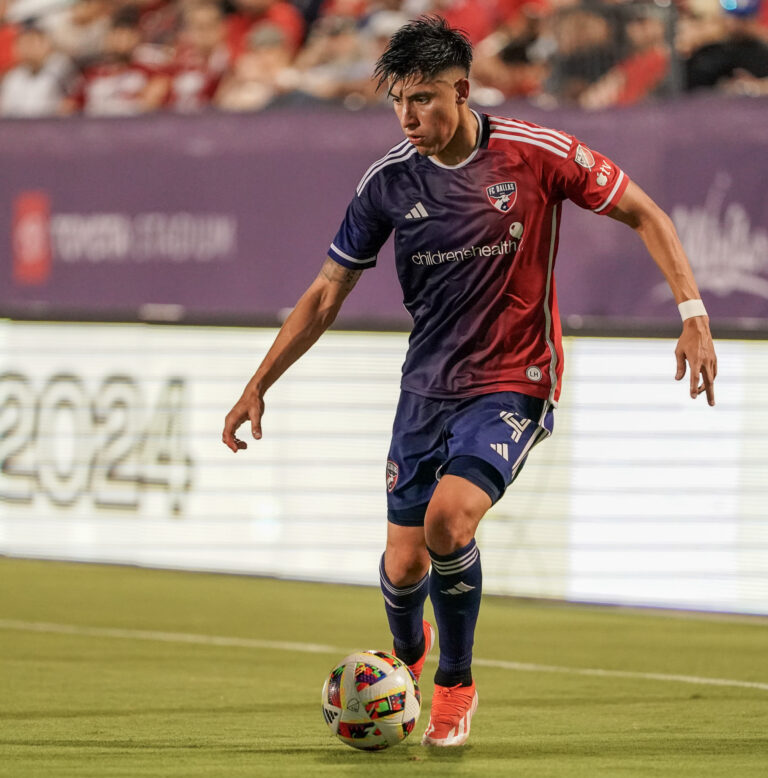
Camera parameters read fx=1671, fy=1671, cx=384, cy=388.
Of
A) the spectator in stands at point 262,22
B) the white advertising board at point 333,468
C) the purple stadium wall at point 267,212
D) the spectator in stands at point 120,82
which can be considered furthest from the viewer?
the spectator in stands at point 120,82

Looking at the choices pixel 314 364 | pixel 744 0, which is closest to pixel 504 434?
pixel 314 364

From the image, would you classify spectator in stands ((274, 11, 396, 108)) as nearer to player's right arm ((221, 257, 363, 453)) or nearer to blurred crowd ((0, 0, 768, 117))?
blurred crowd ((0, 0, 768, 117))

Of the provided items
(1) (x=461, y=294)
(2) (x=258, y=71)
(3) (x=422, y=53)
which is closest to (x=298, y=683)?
(1) (x=461, y=294)

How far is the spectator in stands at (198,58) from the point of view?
1363 centimetres

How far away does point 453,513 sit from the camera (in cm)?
537

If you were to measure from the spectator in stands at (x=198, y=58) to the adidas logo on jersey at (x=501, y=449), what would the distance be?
27.6ft

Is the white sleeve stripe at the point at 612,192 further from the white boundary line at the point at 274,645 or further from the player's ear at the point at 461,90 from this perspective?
the white boundary line at the point at 274,645

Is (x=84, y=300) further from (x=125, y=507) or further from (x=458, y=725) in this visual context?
(x=458, y=725)

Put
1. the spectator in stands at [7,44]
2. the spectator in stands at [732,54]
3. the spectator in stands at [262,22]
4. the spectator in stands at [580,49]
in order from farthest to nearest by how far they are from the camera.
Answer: the spectator in stands at [7,44]
the spectator in stands at [262,22]
the spectator in stands at [580,49]
the spectator in stands at [732,54]

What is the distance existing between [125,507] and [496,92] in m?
3.83

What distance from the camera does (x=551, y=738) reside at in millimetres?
6023

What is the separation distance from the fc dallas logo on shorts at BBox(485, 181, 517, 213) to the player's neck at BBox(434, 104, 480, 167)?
158mm

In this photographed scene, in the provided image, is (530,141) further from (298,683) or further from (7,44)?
(7,44)

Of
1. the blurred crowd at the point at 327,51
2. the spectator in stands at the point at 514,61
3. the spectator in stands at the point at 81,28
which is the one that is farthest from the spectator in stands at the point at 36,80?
the spectator in stands at the point at 514,61
